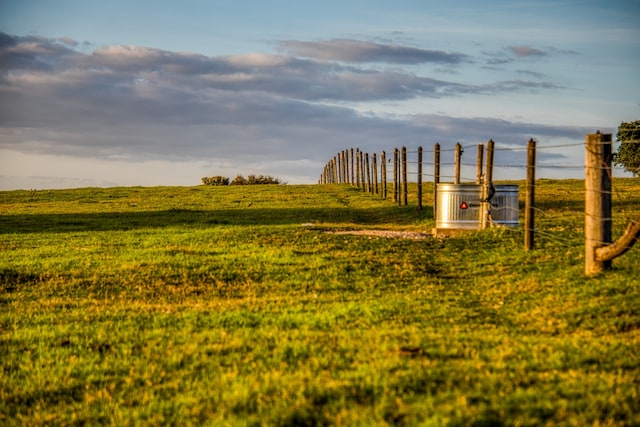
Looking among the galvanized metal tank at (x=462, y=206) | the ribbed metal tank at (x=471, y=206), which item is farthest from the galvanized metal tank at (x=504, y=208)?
the galvanized metal tank at (x=462, y=206)

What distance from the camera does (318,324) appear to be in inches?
504

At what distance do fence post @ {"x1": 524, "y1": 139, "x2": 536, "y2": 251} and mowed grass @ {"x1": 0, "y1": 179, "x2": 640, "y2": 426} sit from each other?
626mm

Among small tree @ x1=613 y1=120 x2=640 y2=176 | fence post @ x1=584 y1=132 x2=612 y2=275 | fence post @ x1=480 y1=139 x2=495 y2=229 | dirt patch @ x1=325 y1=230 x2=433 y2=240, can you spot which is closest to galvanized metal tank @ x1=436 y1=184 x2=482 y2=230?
fence post @ x1=480 y1=139 x2=495 y2=229

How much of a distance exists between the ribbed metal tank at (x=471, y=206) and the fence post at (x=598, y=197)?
911cm

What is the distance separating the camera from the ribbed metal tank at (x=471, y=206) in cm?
2436

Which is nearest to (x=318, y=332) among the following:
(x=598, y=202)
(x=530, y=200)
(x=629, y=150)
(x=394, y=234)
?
(x=598, y=202)

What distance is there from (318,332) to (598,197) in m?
6.49

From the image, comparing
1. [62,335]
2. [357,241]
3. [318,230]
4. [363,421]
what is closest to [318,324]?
[62,335]

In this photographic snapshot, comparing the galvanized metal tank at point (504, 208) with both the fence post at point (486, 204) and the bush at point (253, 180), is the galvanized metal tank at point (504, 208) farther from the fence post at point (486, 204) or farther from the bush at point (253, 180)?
the bush at point (253, 180)

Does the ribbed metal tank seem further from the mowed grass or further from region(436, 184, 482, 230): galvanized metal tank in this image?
the mowed grass

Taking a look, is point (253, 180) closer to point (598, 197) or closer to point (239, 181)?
point (239, 181)

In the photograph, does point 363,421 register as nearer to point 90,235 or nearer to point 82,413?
point 82,413

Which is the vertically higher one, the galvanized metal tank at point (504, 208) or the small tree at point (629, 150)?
the small tree at point (629, 150)

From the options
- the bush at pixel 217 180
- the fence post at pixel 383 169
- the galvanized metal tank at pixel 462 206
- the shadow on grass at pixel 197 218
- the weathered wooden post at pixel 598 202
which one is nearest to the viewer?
the weathered wooden post at pixel 598 202
